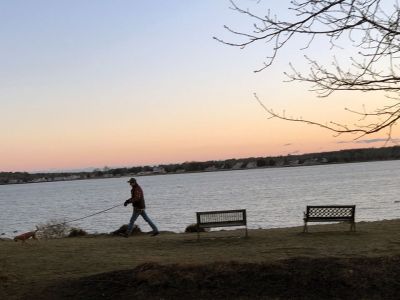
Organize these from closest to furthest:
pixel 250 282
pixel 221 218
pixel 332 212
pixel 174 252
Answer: pixel 250 282
pixel 174 252
pixel 221 218
pixel 332 212

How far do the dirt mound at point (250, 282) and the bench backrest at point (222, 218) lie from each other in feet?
16.2

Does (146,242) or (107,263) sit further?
(146,242)

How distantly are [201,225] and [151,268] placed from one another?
5.11 meters

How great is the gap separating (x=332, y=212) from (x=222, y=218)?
108 inches

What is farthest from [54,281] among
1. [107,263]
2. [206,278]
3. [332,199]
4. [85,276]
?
[332,199]

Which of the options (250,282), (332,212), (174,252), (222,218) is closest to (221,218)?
(222,218)

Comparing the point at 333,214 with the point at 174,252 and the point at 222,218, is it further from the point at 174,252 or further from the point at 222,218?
the point at 174,252

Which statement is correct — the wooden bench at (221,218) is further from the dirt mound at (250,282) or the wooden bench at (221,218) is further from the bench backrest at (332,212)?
the dirt mound at (250,282)

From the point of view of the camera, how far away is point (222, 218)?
14523 millimetres

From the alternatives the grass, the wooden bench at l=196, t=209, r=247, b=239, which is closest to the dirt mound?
the grass

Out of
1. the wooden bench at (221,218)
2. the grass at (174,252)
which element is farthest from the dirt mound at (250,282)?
the wooden bench at (221,218)

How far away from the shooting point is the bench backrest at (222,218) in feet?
47.5

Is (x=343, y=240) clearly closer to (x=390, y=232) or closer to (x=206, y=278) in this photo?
(x=390, y=232)

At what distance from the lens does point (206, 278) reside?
29.9ft
